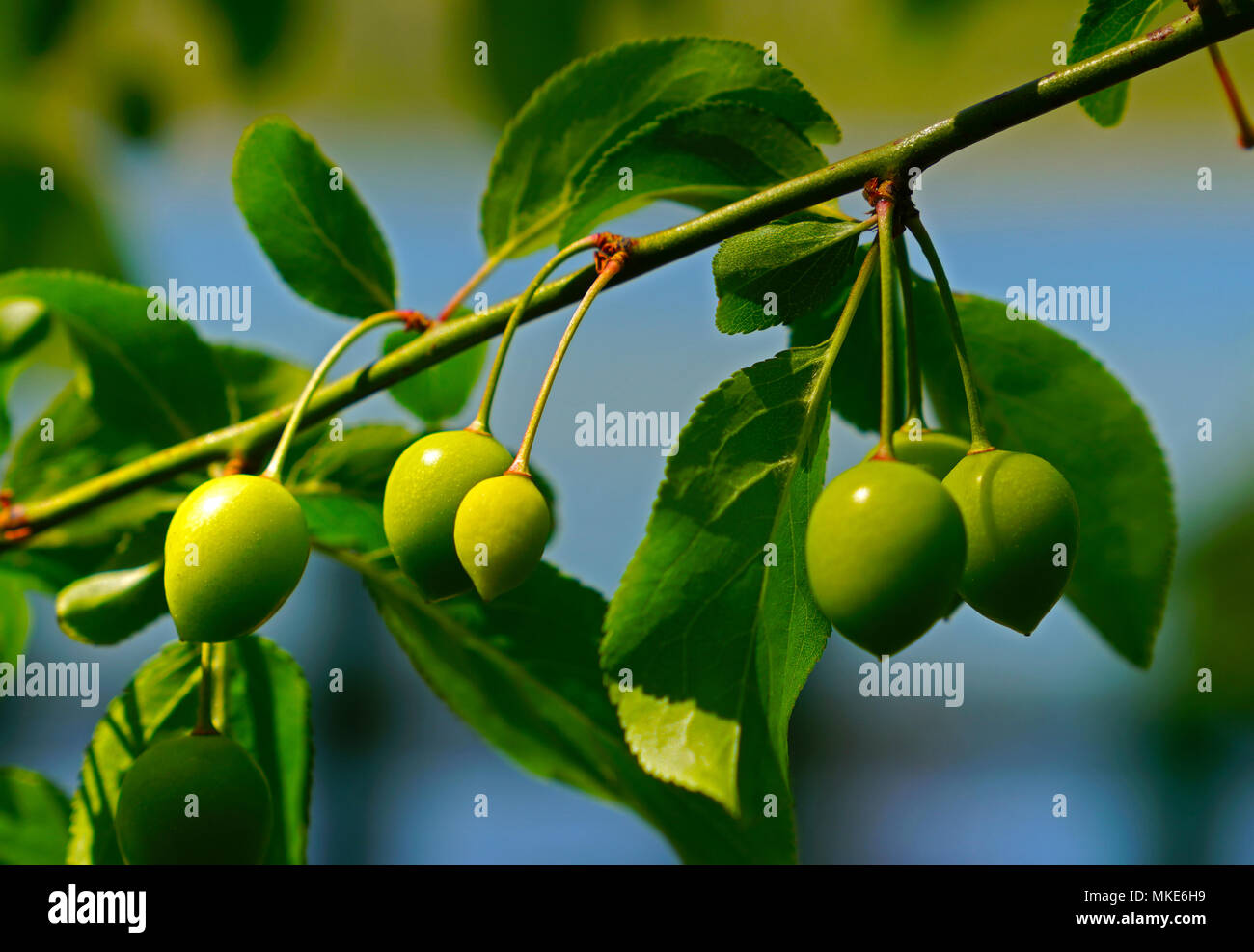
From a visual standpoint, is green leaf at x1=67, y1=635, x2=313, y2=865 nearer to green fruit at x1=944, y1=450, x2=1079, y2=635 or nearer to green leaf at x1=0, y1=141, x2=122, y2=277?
green fruit at x1=944, y1=450, x2=1079, y2=635

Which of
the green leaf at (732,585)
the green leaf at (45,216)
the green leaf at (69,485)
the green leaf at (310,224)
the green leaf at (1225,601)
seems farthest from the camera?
the green leaf at (1225,601)

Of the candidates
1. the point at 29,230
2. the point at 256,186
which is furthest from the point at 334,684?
the point at 29,230

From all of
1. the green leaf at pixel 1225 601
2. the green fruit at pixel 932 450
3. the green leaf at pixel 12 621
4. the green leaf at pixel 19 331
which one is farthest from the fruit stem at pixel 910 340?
the green leaf at pixel 1225 601

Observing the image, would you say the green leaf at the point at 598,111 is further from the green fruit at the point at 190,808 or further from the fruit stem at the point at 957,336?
the green fruit at the point at 190,808

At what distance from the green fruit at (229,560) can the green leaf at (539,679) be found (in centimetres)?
26

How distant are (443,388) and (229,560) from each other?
0.38 meters

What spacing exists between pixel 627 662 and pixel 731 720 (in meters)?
0.07

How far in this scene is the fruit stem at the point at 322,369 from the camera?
2.17 ft

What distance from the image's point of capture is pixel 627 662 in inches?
24.1

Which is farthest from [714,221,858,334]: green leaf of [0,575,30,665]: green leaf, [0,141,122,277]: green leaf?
[0,141,122,277]: green leaf

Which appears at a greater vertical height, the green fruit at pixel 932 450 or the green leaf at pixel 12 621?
the green fruit at pixel 932 450

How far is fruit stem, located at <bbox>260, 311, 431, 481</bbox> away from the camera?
0.66 metres

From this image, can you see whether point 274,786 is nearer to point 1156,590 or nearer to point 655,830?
point 655,830

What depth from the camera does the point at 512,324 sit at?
66 cm
